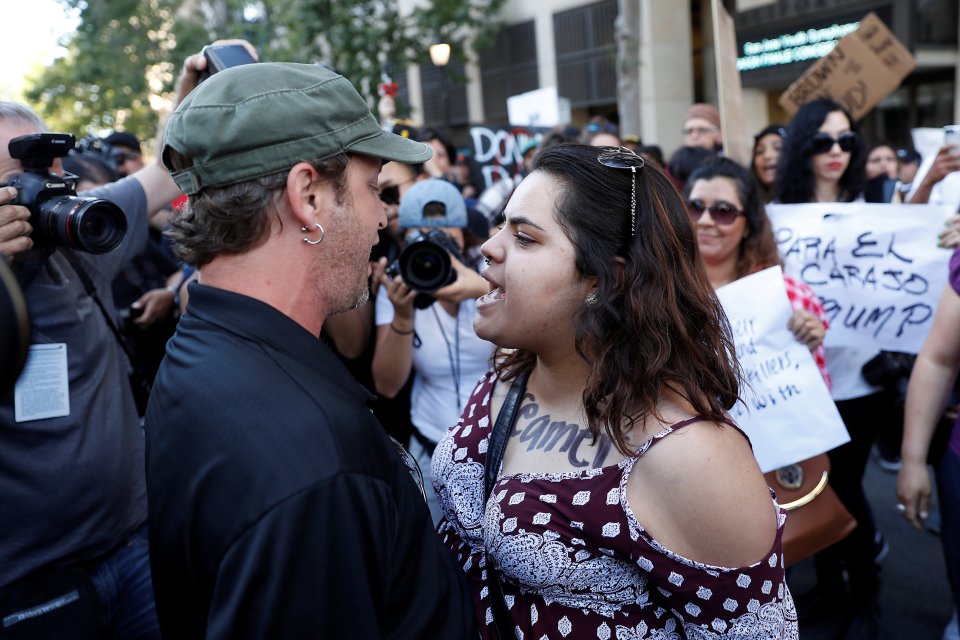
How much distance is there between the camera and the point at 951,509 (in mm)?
2336

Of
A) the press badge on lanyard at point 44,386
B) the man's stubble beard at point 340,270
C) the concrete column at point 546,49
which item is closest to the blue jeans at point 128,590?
the press badge on lanyard at point 44,386

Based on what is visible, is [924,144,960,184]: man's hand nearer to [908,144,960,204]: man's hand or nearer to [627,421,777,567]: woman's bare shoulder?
[908,144,960,204]: man's hand

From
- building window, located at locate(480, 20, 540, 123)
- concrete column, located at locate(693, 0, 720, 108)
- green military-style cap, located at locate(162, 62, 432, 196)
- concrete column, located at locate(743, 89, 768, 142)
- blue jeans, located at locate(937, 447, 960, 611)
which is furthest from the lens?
building window, located at locate(480, 20, 540, 123)

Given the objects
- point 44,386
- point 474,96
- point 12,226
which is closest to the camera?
point 12,226

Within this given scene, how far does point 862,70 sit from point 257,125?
4.44 m

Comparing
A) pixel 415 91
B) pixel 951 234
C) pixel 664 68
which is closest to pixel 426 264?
pixel 951 234

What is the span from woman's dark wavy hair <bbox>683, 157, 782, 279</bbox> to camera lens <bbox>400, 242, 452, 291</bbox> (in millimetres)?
1243

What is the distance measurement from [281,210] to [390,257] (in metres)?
1.96

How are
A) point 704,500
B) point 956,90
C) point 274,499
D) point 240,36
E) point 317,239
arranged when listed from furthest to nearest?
point 240,36 → point 956,90 → point 704,500 → point 317,239 → point 274,499

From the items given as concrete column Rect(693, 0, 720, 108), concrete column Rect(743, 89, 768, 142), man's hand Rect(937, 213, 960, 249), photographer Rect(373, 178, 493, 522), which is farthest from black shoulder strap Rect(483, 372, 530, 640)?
concrete column Rect(693, 0, 720, 108)

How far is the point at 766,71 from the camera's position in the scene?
43.9ft

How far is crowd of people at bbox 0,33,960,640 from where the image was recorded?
115 cm

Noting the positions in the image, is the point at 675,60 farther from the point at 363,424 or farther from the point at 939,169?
the point at 363,424

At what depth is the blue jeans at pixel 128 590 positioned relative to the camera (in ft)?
7.09
